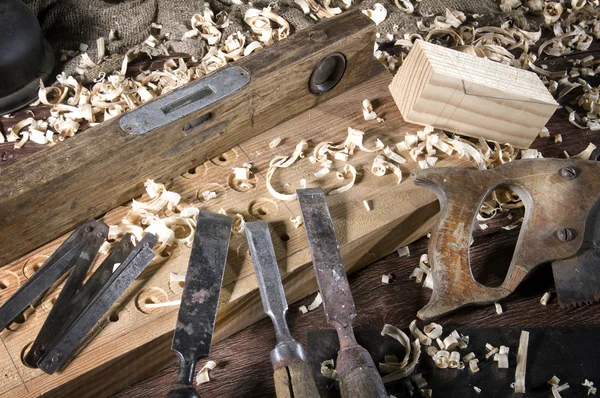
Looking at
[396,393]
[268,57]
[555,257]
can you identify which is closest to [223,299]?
[396,393]

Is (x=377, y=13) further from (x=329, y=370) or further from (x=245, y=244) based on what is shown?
(x=329, y=370)

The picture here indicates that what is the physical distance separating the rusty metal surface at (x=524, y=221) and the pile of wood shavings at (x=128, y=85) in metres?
0.66

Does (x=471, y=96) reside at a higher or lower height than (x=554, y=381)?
higher

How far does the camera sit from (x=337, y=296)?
4.49ft

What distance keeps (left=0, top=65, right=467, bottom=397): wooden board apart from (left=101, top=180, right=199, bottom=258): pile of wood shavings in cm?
3

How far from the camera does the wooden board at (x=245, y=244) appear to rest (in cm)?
127

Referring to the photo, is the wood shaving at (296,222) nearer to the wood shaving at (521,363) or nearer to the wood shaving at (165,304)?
the wood shaving at (165,304)

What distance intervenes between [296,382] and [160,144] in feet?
1.92

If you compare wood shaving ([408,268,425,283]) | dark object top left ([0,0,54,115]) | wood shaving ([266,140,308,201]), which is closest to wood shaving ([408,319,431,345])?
wood shaving ([408,268,425,283])

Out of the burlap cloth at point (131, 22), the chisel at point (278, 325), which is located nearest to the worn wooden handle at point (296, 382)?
the chisel at point (278, 325)

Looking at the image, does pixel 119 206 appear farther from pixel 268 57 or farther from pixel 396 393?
pixel 396 393

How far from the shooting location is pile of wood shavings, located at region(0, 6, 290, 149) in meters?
1.67

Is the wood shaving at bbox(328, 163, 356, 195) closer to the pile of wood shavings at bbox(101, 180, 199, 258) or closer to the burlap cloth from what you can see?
the pile of wood shavings at bbox(101, 180, 199, 258)

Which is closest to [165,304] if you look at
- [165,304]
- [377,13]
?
[165,304]
